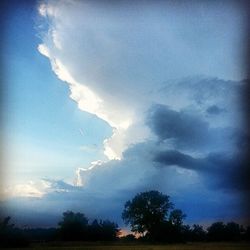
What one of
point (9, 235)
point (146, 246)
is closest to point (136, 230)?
point (146, 246)

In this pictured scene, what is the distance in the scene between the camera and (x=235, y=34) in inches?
146

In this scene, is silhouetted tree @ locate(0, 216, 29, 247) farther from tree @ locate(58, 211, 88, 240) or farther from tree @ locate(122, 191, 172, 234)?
tree @ locate(122, 191, 172, 234)

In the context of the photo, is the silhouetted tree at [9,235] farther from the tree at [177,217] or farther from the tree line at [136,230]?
the tree at [177,217]

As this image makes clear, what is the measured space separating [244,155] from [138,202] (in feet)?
3.40

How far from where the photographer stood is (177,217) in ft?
12.1

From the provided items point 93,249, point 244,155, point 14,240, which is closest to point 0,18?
point 14,240

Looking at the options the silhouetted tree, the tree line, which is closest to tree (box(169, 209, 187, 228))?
the tree line

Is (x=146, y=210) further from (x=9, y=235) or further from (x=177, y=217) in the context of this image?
(x=9, y=235)

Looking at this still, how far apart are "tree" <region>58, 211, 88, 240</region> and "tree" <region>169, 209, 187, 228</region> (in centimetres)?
78

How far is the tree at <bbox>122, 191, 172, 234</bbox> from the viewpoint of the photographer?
3.62 m

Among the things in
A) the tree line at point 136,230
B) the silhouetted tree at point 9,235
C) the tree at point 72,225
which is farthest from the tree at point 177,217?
the silhouetted tree at point 9,235

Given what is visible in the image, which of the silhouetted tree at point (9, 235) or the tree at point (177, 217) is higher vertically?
the tree at point (177, 217)

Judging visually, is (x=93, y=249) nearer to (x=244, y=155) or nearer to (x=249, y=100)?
(x=244, y=155)

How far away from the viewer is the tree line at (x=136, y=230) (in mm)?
3561
